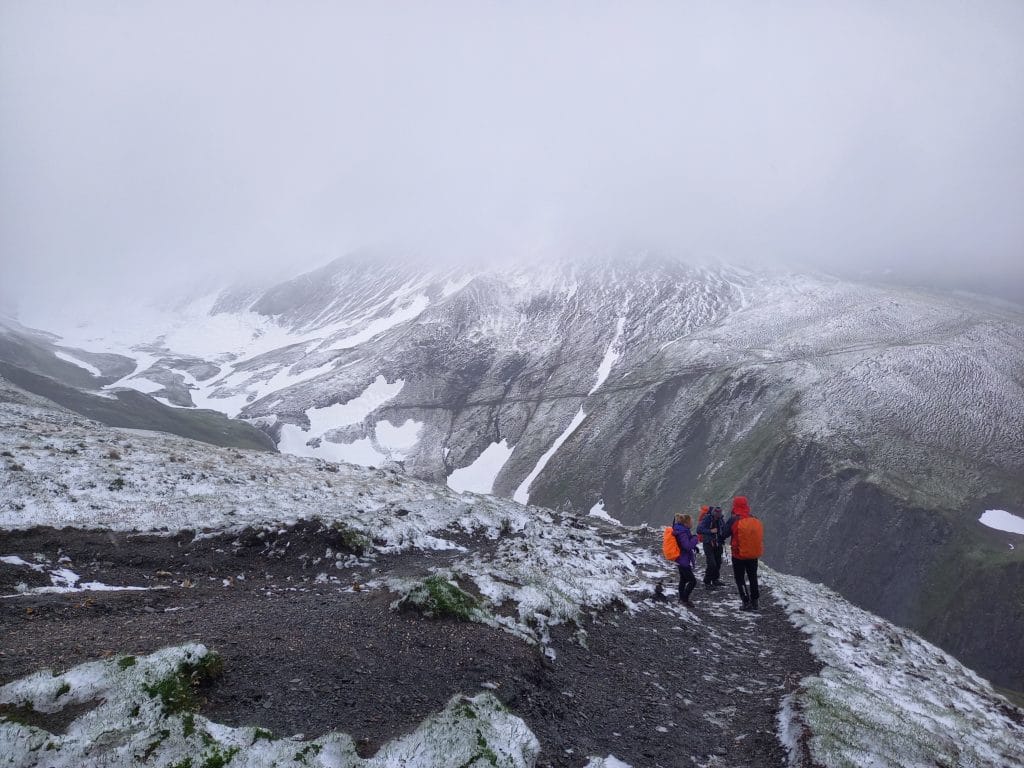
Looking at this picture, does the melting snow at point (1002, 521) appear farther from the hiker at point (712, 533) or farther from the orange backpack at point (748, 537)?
the orange backpack at point (748, 537)

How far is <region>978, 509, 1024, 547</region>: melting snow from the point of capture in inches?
2061

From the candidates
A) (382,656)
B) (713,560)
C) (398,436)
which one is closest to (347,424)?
(398,436)

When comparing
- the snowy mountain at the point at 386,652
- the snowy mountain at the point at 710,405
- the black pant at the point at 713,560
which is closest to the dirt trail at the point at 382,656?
the snowy mountain at the point at 386,652

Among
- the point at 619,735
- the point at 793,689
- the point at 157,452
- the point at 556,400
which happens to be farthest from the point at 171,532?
the point at 556,400

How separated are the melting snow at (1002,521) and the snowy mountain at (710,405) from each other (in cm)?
101

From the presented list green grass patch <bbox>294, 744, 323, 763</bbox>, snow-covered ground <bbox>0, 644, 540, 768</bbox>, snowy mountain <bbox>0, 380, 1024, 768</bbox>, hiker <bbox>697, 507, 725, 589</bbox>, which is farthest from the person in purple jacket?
green grass patch <bbox>294, 744, 323, 763</bbox>

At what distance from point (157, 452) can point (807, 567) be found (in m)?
61.1

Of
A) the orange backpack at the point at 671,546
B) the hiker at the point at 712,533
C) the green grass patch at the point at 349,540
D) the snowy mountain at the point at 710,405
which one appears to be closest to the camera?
the orange backpack at the point at 671,546

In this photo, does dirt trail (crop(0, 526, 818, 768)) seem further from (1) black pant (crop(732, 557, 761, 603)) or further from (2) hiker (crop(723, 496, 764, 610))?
(2) hiker (crop(723, 496, 764, 610))

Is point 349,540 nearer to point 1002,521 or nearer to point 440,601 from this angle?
point 440,601

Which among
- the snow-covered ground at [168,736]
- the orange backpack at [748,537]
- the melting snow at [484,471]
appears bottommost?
the melting snow at [484,471]

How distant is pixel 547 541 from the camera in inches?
1032

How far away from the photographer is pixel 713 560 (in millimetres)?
22922

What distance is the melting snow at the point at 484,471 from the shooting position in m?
96.8
